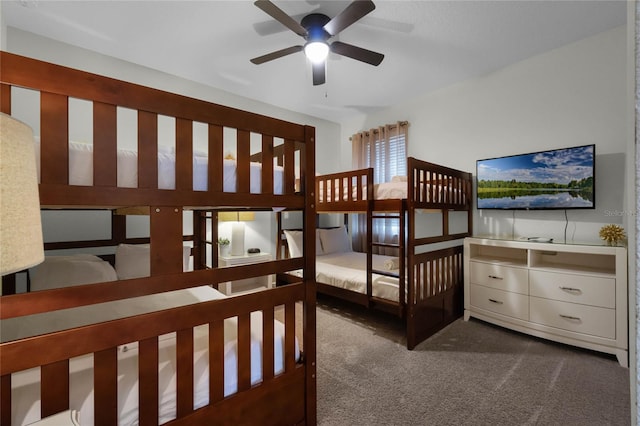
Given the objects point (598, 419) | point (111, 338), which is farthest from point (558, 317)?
point (111, 338)

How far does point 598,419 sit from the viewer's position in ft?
4.92

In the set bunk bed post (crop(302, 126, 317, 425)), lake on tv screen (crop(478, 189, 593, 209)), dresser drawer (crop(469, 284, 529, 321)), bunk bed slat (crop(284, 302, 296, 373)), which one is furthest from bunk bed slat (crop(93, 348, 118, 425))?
lake on tv screen (crop(478, 189, 593, 209))

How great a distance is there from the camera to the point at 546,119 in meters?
2.79

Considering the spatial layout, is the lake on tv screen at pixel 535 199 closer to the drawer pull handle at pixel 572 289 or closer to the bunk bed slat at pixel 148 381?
the drawer pull handle at pixel 572 289

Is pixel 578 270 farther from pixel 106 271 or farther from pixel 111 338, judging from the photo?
pixel 106 271

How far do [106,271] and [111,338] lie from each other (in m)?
1.17

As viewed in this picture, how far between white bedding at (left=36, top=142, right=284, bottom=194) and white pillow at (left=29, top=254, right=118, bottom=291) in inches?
44.6

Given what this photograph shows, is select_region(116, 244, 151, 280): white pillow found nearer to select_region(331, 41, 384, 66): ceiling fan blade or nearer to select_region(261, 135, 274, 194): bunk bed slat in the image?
select_region(261, 135, 274, 194): bunk bed slat

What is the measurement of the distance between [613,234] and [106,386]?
332cm

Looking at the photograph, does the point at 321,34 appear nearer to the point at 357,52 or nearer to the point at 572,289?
the point at 357,52

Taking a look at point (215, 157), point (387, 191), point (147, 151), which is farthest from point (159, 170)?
point (387, 191)

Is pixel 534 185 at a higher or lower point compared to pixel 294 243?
higher

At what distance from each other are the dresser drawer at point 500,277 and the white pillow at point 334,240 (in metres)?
1.76

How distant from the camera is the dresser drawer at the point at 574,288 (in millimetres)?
2113
